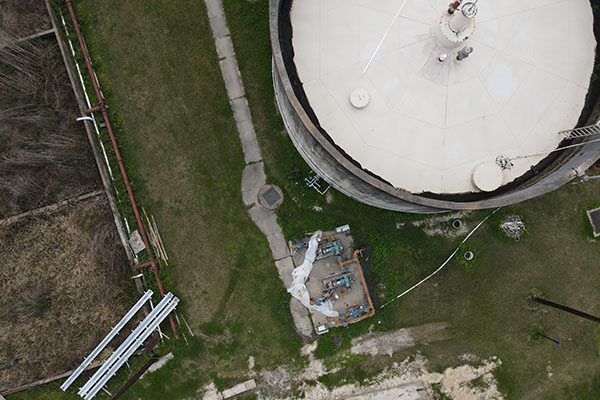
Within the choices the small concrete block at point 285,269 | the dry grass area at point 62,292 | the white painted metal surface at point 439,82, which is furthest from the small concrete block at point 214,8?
the small concrete block at point 285,269

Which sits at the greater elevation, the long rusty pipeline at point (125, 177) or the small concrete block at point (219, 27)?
the small concrete block at point (219, 27)

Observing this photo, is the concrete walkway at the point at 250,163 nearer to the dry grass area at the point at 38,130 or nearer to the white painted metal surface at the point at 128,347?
the white painted metal surface at the point at 128,347

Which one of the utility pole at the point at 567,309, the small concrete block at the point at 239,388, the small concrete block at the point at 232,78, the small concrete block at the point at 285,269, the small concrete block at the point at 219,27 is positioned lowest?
the utility pole at the point at 567,309

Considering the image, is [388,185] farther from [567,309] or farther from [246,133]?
[567,309]

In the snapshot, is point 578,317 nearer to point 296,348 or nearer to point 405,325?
point 405,325

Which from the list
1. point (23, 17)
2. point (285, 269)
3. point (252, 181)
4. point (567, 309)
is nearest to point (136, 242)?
point (252, 181)

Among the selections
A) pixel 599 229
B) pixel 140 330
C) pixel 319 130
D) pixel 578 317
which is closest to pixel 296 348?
pixel 140 330

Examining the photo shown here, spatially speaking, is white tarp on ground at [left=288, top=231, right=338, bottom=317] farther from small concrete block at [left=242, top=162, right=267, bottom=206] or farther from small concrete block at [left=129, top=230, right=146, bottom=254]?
small concrete block at [left=129, top=230, right=146, bottom=254]
